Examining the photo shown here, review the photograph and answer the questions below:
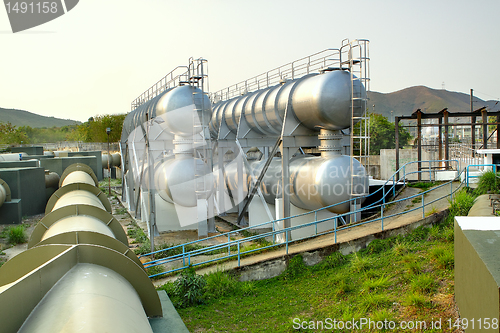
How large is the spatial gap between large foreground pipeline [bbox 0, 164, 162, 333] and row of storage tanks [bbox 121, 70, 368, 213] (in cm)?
905

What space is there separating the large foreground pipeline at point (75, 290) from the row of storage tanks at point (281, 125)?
356 inches

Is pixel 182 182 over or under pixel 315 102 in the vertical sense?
under

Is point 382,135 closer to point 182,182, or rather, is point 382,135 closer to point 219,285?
point 182,182

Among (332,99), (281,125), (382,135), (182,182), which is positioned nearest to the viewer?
(332,99)

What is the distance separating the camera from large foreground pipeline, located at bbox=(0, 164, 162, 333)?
2861 mm

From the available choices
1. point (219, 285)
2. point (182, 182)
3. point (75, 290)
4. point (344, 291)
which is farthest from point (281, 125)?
point (75, 290)

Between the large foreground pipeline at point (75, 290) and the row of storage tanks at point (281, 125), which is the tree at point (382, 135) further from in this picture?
the large foreground pipeline at point (75, 290)

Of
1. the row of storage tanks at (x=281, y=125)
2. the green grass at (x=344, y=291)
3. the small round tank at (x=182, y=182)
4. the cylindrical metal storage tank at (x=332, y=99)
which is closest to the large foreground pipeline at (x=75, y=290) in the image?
the green grass at (x=344, y=291)

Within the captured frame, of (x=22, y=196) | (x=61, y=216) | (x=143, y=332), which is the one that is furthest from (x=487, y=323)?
(x=22, y=196)

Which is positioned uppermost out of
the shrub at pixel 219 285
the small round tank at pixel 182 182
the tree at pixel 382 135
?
the tree at pixel 382 135

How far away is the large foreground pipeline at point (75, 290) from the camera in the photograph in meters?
2.86

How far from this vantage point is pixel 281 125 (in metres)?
15.3

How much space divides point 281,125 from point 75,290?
41.5 ft

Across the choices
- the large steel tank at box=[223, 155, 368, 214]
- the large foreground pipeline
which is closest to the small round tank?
the large steel tank at box=[223, 155, 368, 214]
